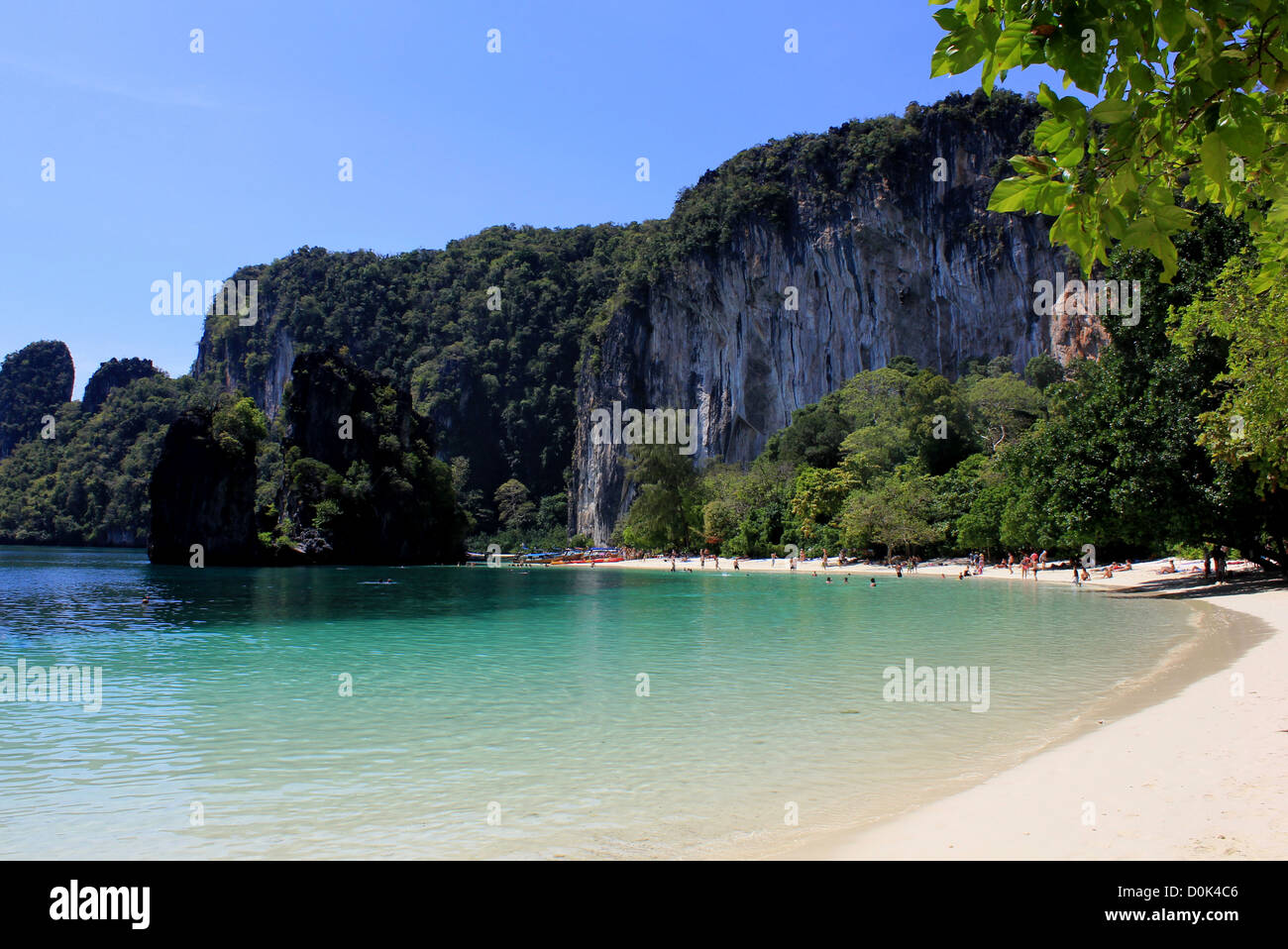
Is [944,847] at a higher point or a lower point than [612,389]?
lower

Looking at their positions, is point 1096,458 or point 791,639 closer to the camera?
point 791,639

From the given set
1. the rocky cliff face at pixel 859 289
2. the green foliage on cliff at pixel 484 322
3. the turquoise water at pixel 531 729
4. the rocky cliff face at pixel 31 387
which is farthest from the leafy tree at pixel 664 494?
the rocky cliff face at pixel 31 387

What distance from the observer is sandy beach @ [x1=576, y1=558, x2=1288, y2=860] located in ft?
15.7

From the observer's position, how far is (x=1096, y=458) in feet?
75.3

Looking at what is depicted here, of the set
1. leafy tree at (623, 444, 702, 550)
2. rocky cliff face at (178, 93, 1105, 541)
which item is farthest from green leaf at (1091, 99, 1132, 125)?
leafy tree at (623, 444, 702, 550)

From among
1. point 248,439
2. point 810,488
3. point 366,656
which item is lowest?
point 366,656

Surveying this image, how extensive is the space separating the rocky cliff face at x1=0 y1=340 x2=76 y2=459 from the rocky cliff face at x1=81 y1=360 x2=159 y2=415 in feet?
31.0

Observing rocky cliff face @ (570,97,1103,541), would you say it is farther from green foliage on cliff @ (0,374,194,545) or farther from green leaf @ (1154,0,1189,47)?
green foliage on cliff @ (0,374,194,545)

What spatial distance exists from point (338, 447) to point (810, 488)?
144 ft

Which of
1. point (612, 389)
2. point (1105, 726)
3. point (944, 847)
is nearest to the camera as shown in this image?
point (944, 847)

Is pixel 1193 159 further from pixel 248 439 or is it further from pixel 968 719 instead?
pixel 248 439

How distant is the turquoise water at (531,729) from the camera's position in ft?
19.4

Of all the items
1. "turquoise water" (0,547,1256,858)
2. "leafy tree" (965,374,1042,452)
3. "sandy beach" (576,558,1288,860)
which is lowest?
"turquoise water" (0,547,1256,858)
